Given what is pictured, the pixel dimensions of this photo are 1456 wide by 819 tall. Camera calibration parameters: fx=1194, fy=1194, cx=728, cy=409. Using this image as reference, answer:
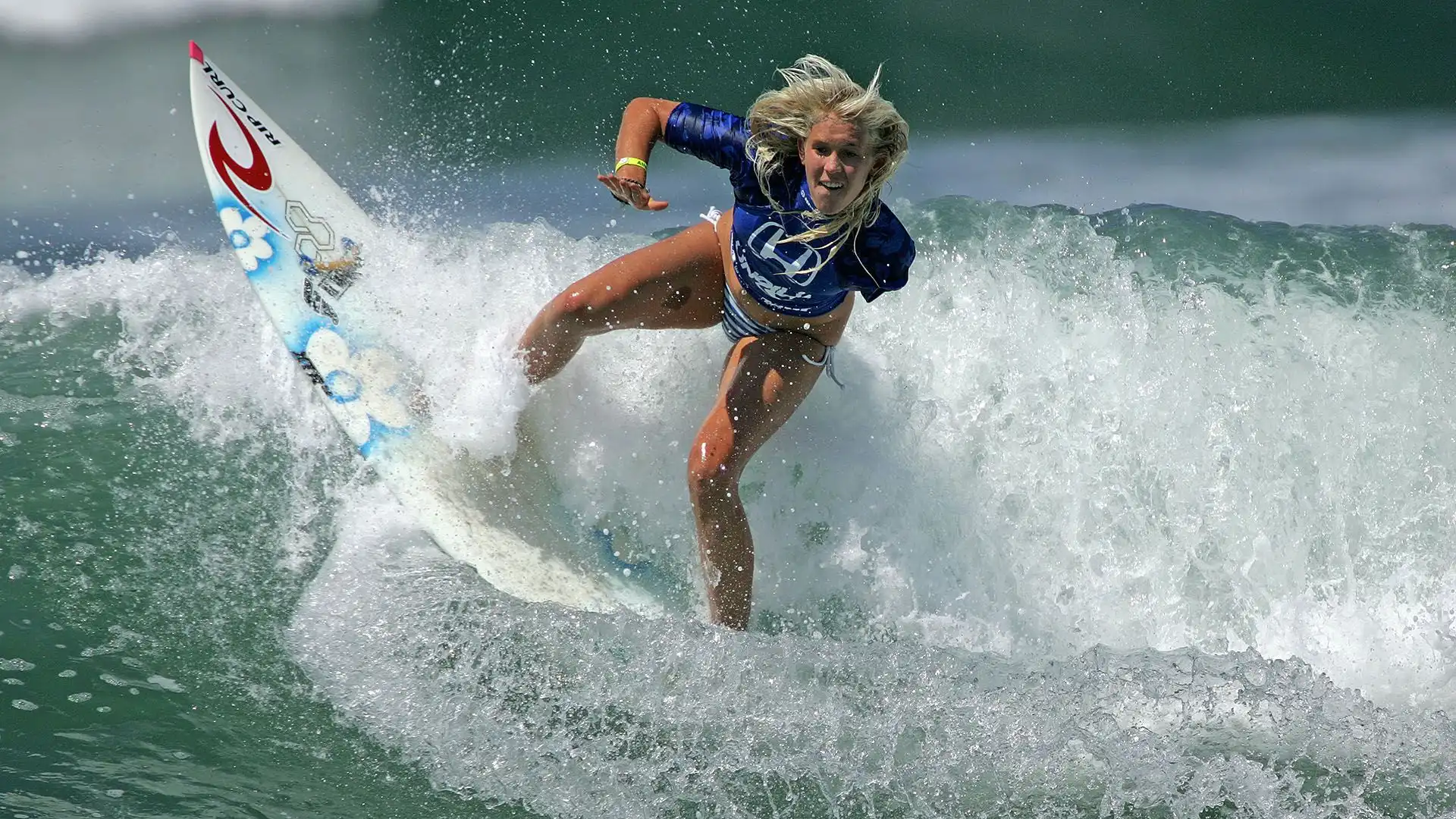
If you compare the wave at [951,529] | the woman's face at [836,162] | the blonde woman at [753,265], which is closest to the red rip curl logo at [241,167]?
the wave at [951,529]

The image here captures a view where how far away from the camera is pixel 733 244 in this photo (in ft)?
11.3

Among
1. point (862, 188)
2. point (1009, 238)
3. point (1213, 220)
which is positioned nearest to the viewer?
point (862, 188)

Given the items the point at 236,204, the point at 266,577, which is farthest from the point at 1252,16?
the point at 266,577

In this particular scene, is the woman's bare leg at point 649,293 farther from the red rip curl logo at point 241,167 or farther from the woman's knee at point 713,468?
the red rip curl logo at point 241,167

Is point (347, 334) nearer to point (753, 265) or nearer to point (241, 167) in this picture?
point (241, 167)

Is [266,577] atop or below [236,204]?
below

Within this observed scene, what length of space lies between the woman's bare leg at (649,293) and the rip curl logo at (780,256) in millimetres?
281

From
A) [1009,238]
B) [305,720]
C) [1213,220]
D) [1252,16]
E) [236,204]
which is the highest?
[1252,16]

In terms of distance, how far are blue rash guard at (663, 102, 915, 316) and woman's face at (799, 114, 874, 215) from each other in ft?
0.25

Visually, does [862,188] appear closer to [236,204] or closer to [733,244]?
[733,244]

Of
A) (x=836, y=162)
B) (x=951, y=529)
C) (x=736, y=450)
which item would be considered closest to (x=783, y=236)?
(x=836, y=162)

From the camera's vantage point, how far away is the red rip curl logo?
439cm

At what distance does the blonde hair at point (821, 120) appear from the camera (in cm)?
299

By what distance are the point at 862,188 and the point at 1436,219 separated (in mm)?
5027
